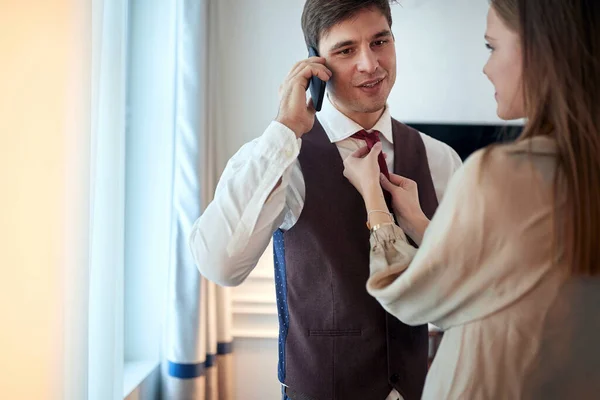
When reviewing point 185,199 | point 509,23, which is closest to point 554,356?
point 509,23

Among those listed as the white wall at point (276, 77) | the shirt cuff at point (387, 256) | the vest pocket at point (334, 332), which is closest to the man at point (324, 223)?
the vest pocket at point (334, 332)

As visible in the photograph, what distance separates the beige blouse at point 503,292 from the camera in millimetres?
560

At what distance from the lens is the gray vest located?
0.82 meters

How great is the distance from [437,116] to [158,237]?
964mm

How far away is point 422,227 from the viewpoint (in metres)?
0.79

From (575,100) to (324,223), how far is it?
0.40 meters

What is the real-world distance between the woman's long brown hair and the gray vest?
1.07ft

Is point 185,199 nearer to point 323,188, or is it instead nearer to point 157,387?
point 157,387

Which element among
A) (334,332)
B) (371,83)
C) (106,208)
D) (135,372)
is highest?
(371,83)

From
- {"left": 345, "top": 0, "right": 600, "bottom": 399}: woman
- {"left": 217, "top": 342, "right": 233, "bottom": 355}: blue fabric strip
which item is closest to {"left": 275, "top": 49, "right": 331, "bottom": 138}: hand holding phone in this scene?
{"left": 345, "top": 0, "right": 600, "bottom": 399}: woman

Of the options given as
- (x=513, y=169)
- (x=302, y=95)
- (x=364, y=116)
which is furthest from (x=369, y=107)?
(x=513, y=169)

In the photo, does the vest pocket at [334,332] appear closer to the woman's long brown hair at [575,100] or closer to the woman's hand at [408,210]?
the woman's hand at [408,210]

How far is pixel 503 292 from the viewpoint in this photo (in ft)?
1.88

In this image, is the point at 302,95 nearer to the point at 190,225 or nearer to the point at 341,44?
the point at 341,44
